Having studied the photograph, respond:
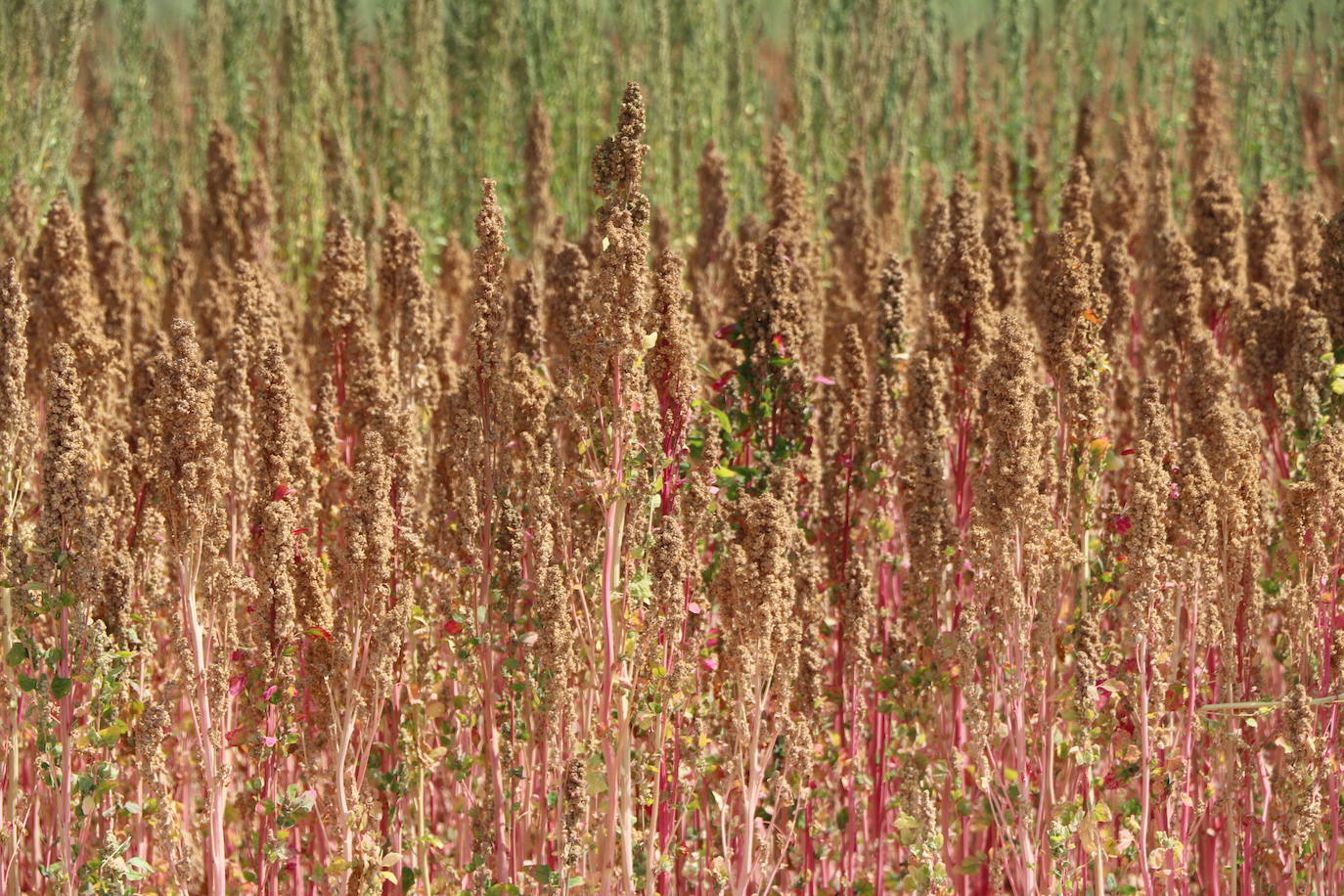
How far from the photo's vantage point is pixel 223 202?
23.8ft

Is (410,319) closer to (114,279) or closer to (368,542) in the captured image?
(368,542)

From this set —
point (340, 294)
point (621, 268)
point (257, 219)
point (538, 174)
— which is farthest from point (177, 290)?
point (621, 268)

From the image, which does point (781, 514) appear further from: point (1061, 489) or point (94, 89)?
point (94, 89)

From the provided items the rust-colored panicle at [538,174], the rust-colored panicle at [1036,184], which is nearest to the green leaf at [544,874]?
the rust-colored panicle at [538,174]

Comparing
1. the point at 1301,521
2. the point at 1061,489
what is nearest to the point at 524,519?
the point at 1061,489

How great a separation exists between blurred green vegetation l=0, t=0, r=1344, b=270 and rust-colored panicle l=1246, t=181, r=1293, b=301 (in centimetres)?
359

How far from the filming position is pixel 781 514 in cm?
305

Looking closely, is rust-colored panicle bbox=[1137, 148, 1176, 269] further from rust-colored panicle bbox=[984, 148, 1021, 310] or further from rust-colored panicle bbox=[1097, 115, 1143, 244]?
rust-colored panicle bbox=[984, 148, 1021, 310]

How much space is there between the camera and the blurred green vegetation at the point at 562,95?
908 centimetres

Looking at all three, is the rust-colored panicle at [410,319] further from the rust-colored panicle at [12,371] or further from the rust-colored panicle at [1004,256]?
the rust-colored panicle at [1004,256]

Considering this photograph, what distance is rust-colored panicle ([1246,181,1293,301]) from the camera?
5566 mm

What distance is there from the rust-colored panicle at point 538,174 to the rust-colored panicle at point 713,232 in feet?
3.40

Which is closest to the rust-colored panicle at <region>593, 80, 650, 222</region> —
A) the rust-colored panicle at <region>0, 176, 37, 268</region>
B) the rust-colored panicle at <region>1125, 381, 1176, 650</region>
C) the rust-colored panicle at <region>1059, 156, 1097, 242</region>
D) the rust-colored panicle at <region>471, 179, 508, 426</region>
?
the rust-colored panicle at <region>471, 179, 508, 426</region>

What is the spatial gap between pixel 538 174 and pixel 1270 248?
402 centimetres
